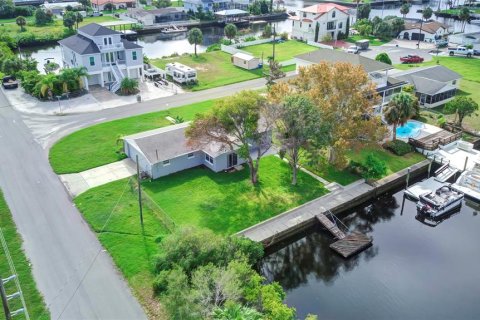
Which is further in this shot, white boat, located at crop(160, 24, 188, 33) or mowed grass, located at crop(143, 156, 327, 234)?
white boat, located at crop(160, 24, 188, 33)

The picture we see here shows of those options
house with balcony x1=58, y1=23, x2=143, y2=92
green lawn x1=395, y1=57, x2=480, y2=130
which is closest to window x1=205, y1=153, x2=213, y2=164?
house with balcony x1=58, y1=23, x2=143, y2=92

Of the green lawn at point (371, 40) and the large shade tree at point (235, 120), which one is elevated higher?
the large shade tree at point (235, 120)

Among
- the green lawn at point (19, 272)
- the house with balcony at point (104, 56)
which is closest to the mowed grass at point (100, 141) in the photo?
the green lawn at point (19, 272)

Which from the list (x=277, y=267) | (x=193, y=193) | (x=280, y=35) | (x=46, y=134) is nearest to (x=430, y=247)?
(x=277, y=267)

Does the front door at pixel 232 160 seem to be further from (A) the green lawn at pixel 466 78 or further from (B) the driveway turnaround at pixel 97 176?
(A) the green lawn at pixel 466 78

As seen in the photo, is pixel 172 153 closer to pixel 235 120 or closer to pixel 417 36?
pixel 235 120

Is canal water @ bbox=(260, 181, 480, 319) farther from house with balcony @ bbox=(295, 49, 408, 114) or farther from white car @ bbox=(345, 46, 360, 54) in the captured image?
white car @ bbox=(345, 46, 360, 54)

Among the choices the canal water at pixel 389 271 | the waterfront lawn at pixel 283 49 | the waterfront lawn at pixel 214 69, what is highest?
the waterfront lawn at pixel 283 49
